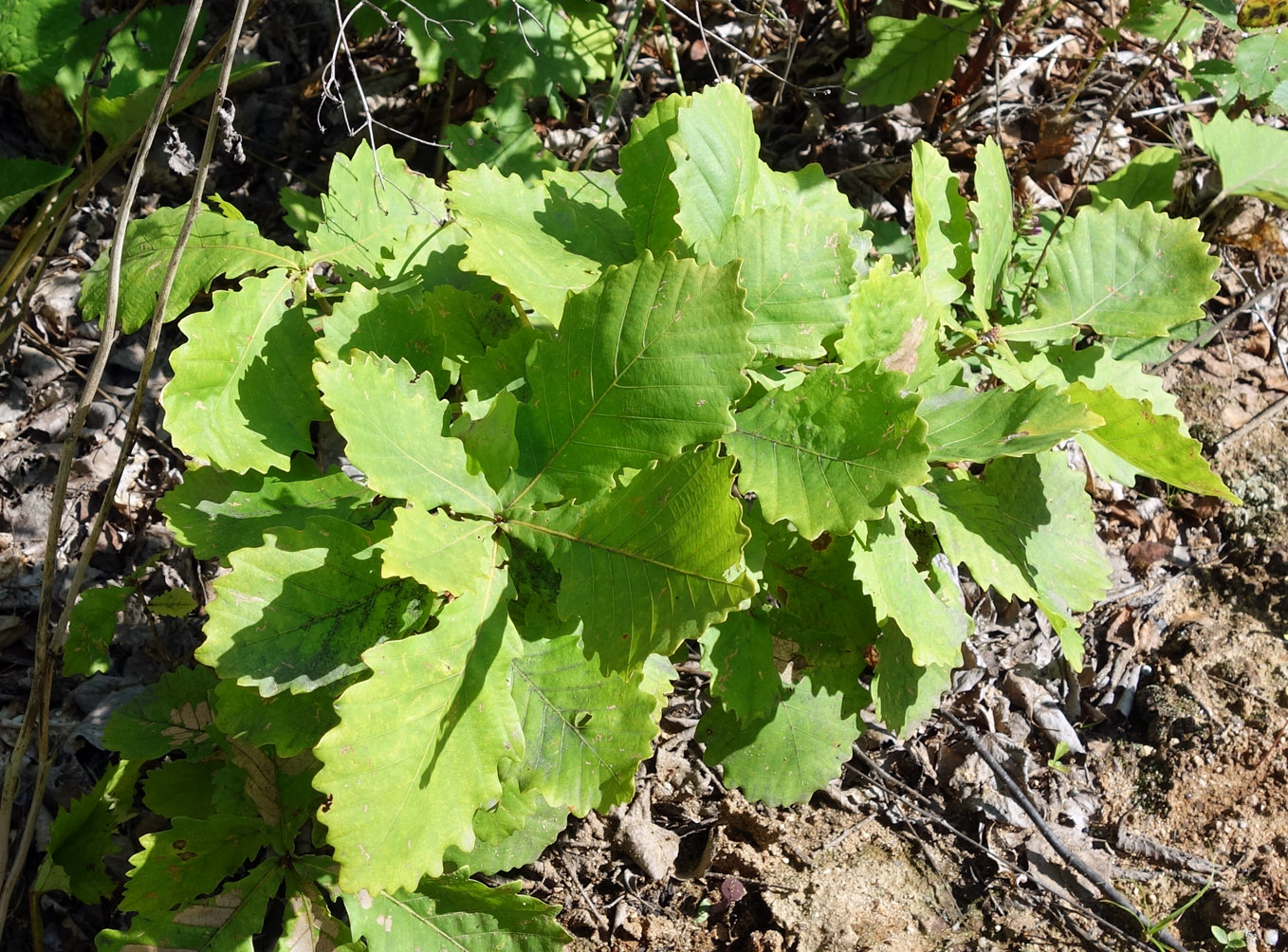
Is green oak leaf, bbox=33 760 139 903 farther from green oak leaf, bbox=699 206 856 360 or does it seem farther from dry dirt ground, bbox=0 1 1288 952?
green oak leaf, bbox=699 206 856 360

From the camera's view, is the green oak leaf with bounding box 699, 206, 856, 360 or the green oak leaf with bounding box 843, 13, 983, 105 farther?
the green oak leaf with bounding box 843, 13, 983, 105

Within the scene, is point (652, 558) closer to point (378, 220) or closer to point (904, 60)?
point (378, 220)

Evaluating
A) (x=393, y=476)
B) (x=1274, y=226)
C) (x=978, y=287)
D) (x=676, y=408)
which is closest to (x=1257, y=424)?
(x=1274, y=226)

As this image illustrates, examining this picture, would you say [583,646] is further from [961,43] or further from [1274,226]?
[1274,226]

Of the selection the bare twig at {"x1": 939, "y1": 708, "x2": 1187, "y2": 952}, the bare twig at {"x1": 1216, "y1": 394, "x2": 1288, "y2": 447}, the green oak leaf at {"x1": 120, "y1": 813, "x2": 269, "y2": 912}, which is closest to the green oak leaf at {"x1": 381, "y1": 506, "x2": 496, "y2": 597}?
the green oak leaf at {"x1": 120, "y1": 813, "x2": 269, "y2": 912}

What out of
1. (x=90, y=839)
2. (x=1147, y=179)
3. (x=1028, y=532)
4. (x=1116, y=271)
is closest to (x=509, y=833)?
(x=90, y=839)

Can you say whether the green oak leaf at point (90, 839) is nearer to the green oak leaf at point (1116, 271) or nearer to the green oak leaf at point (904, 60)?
the green oak leaf at point (1116, 271)
